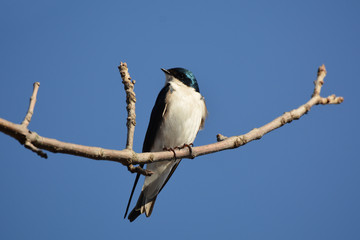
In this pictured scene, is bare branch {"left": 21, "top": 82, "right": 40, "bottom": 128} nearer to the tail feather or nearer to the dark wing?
the tail feather

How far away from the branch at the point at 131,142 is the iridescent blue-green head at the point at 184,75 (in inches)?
96.5

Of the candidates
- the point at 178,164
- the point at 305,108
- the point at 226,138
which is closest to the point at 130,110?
the point at 226,138

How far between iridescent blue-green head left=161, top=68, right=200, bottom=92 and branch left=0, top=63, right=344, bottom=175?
8.04ft

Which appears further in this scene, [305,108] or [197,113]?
[197,113]

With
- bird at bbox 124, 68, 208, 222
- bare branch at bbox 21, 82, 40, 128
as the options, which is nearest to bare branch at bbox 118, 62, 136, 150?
bare branch at bbox 21, 82, 40, 128

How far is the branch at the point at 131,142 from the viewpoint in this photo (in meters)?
2.49

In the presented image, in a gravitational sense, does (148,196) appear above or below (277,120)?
below

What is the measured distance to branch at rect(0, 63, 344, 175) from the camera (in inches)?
98.2

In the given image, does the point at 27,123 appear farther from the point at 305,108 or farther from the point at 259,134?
the point at 305,108

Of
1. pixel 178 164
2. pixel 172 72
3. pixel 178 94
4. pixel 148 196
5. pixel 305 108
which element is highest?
pixel 172 72

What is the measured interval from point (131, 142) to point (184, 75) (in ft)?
10.4

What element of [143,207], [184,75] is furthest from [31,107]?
[184,75]

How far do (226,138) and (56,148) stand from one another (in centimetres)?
149

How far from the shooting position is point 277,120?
3414 mm
